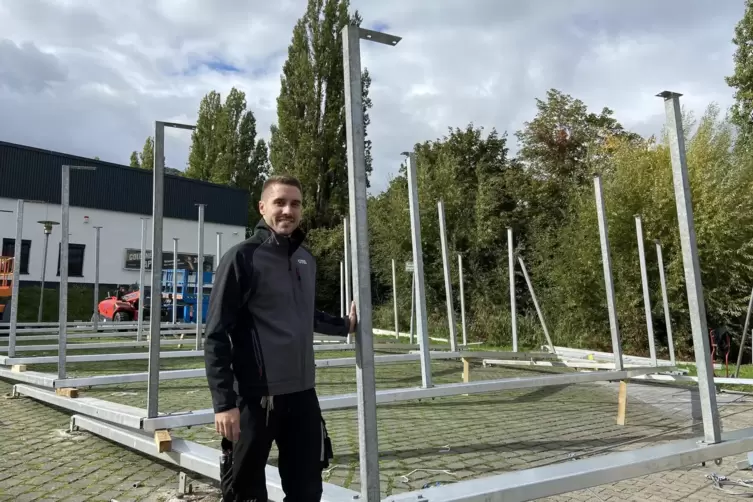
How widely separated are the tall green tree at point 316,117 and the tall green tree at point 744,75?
591 inches

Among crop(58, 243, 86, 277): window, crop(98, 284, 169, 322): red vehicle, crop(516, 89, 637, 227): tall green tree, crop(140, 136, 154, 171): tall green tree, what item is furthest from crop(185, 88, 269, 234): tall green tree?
crop(516, 89, 637, 227): tall green tree

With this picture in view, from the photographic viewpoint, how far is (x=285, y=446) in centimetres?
220

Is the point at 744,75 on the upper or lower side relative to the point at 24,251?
upper

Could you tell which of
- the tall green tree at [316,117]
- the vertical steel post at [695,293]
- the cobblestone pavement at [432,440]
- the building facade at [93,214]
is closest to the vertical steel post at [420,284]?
the cobblestone pavement at [432,440]

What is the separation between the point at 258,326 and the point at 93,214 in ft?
85.5

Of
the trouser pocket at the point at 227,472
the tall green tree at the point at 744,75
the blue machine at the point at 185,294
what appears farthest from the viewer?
the blue machine at the point at 185,294

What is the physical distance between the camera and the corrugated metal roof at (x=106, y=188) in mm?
23125

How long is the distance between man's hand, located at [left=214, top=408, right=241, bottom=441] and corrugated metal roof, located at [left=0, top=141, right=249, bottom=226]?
20498mm

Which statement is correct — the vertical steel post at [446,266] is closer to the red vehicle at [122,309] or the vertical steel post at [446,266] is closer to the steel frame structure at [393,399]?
the steel frame structure at [393,399]

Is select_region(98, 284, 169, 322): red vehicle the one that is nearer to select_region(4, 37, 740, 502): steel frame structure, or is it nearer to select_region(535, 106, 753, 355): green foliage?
select_region(535, 106, 753, 355): green foliage

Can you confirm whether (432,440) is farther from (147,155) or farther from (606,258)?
(147,155)

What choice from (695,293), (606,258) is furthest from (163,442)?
(606,258)

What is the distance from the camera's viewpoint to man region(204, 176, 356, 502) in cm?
205

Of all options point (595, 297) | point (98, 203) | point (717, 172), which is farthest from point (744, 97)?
point (98, 203)
